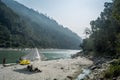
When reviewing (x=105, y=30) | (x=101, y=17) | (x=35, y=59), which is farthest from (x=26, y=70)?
(x=101, y=17)

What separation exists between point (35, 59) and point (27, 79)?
39.2 meters

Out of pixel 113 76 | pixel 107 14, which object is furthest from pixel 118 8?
pixel 107 14

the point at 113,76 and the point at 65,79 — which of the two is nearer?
the point at 113,76

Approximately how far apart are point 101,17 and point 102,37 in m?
14.5

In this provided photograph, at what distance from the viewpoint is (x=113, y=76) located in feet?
80.4

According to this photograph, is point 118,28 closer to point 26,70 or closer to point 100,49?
point 100,49

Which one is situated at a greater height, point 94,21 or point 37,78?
point 94,21

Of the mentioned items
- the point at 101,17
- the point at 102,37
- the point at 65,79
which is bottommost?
the point at 65,79

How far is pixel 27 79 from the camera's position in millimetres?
32344

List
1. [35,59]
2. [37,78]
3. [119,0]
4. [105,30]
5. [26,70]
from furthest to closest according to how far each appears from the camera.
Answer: [105,30] < [35,59] < [26,70] < [37,78] < [119,0]

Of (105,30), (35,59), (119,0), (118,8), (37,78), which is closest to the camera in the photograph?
(119,0)

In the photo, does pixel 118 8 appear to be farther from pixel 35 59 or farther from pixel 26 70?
pixel 35 59

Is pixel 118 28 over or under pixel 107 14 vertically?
under

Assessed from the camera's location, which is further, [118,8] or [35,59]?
[35,59]
